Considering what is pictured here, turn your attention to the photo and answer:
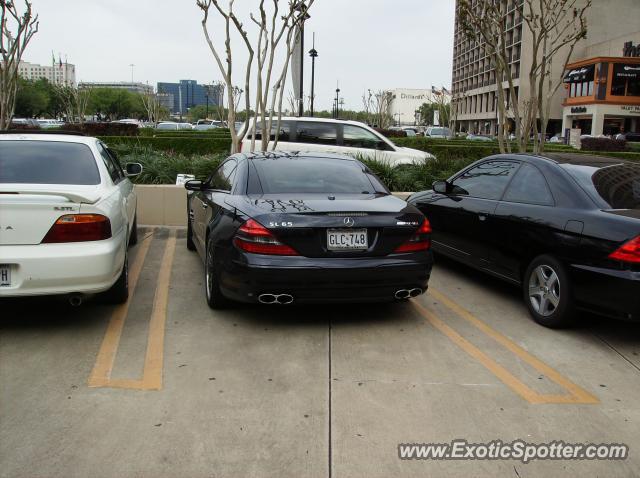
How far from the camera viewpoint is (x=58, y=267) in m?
4.46

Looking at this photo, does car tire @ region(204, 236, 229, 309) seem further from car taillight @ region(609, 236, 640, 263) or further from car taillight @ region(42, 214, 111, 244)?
car taillight @ region(609, 236, 640, 263)

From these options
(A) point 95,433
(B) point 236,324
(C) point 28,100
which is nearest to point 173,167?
(B) point 236,324

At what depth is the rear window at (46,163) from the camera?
16.8ft

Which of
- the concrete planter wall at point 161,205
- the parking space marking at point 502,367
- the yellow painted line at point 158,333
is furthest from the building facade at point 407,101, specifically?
the parking space marking at point 502,367

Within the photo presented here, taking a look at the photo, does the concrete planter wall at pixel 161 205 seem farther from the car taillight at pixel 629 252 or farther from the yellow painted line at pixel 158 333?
the car taillight at pixel 629 252

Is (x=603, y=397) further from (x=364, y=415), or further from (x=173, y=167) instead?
(x=173, y=167)

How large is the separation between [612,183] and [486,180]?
1.46m

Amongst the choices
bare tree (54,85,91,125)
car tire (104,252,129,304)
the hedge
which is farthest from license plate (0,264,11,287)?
bare tree (54,85,91,125)

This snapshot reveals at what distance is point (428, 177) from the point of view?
1139 cm

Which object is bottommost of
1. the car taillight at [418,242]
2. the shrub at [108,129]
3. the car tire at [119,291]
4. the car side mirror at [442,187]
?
the car tire at [119,291]

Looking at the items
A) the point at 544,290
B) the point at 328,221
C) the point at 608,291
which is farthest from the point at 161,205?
the point at 608,291

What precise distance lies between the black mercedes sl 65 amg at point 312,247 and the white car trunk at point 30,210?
125cm

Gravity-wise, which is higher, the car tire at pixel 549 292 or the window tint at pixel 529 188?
the window tint at pixel 529 188

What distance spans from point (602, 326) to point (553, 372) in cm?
132
